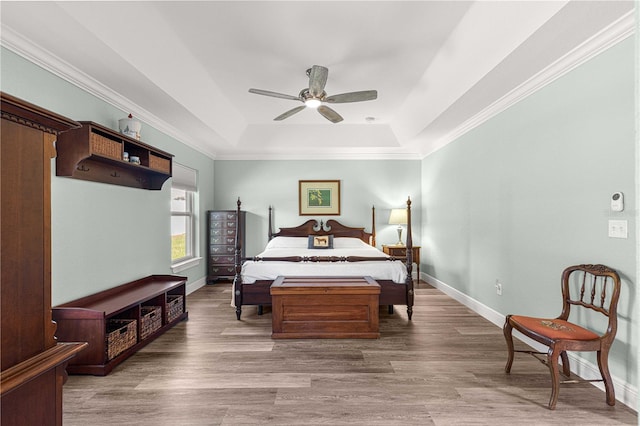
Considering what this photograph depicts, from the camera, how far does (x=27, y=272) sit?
35.6 inches

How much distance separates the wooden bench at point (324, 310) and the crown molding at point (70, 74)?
2.55 metres

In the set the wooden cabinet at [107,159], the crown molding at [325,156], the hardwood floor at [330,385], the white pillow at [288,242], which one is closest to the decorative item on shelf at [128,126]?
the wooden cabinet at [107,159]

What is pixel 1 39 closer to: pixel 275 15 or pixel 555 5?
pixel 275 15

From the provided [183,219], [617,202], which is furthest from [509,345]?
[183,219]

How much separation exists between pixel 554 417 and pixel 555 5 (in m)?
2.66

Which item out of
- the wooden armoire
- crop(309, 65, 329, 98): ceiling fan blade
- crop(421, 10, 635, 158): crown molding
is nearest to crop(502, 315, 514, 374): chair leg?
crop(421, 10, 635, 158): crown molding

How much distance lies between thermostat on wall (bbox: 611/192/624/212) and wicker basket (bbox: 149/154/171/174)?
4.07 metres

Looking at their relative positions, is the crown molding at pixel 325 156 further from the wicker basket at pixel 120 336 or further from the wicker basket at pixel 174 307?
the wicker basket at pixel 120 336

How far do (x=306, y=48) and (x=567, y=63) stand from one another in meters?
2.25

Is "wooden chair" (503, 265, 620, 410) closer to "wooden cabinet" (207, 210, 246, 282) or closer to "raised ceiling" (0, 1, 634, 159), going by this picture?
"raised ceiling" (0, 1, 634, 159)

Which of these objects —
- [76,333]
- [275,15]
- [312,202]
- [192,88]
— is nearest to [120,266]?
[76,333]

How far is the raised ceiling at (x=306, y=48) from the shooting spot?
220 centimetres

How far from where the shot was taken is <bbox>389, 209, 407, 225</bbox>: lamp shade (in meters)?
5.81

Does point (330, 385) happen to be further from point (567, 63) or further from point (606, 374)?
point (567, 63)
